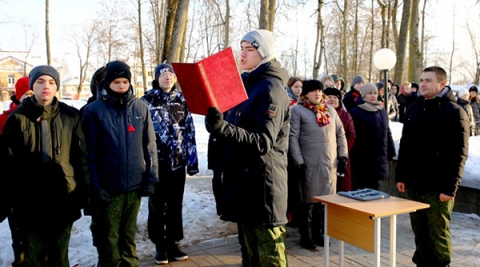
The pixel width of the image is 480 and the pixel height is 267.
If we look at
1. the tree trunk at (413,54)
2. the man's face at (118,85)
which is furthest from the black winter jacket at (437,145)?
the tree trunk at (413,54)

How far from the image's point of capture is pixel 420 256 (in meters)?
4.26

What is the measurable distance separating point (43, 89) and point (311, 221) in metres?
3.34

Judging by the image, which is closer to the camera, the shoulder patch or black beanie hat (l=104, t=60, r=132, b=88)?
the shoulder patch

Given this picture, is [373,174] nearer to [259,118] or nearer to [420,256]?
[420,256]

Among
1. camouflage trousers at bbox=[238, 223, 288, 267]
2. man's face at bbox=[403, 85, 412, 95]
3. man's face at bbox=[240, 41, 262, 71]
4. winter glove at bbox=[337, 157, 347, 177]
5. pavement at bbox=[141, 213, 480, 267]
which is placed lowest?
pavement at bbox=[141, 213, 480, 267]

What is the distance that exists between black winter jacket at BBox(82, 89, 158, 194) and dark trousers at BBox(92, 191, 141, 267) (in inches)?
5.3

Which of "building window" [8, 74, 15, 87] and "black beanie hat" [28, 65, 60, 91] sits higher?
"building window" [8, 74, 15, 87]

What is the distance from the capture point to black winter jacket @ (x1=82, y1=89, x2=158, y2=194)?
147 inches

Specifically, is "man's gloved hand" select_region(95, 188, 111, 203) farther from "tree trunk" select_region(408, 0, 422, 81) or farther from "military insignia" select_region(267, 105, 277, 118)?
"tree trunk" select_region(408, 0, 422, 81)

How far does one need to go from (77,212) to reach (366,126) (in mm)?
4011

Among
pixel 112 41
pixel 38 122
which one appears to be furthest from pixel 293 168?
pixel 112 41

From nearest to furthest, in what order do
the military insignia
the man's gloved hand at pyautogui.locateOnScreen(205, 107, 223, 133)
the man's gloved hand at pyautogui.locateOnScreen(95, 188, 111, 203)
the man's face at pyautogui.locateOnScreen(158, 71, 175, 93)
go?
the man's gloved hand at pyautogui.locateOnScreen(205, 107, 223, 133), the military insignia, the man's gloved hand at pyautogui.locateOnScreen(95, 188, 111, 203), the man's face at pyautogui.locateOnScreen(158, 71, 175, 93)

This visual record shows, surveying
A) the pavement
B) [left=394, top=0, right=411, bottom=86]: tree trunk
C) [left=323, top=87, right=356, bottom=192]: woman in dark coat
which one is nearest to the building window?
[left=394, top=0, right=411, bottom=86]: tree trunk

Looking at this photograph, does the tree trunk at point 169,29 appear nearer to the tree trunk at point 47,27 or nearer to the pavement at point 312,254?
the pavement at point 312,254
